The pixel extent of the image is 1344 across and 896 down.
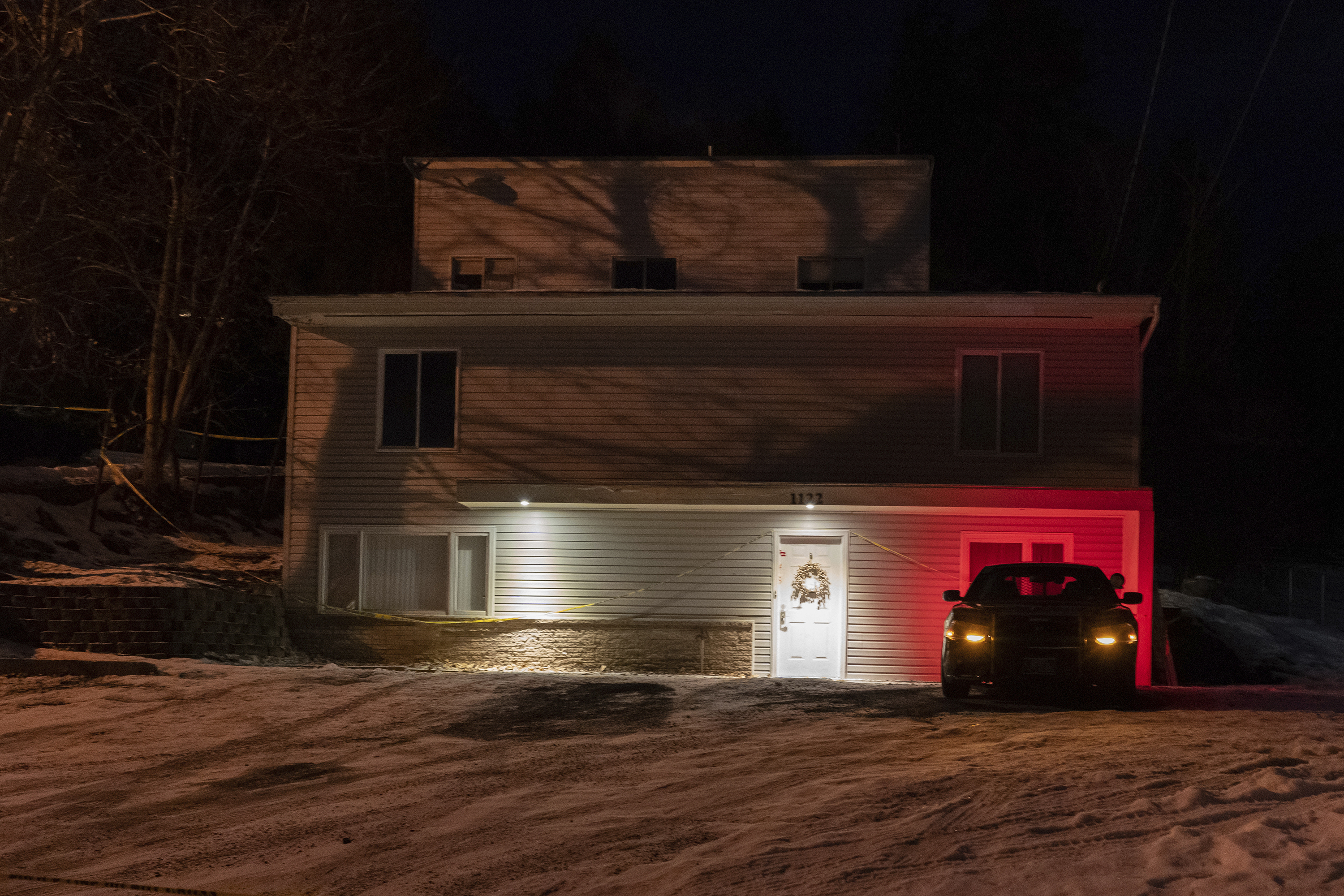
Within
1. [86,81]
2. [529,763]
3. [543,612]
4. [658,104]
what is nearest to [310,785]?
[529,763]

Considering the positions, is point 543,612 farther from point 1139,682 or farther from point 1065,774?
point 1065,774

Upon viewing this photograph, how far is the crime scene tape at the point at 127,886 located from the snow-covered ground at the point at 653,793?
0.08 m

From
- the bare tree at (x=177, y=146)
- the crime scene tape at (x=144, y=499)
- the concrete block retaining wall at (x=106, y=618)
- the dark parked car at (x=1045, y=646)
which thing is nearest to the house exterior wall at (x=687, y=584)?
the concrete block retaining wall at (x=106, y=618)

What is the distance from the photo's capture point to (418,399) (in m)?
18.7

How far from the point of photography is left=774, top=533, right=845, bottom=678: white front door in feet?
59.4

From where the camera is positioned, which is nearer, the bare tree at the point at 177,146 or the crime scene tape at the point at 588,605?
the bare tree at the point at 177,146

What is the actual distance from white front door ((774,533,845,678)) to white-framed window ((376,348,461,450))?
559 centimetres

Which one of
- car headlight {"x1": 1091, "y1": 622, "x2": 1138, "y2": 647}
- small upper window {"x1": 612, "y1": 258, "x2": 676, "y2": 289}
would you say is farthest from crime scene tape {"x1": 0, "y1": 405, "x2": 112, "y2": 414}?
car headlight {"x1": 1091, "y1": 622, "x2": 1138, "y2": 647}

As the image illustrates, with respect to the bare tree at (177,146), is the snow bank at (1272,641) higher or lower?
lower

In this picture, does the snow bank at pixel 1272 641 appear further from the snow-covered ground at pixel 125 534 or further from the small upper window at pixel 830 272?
the snow-covered ground at pixel 125 534

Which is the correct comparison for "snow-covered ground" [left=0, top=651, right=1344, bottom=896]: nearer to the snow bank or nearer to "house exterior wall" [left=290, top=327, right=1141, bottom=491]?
"house exterior wall" [left=290, top=327, right=1141, bottom=491]

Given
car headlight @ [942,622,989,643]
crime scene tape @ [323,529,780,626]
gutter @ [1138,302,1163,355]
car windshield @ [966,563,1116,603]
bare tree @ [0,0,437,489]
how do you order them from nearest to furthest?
car headlight @ [942,622,989,643]
car windshield @ [966,563,1116,603]
bare tree @ [0,0,437,489]
gutter @ [1138,302,1163,355]
crime scene tape @ [323,529,780,626]

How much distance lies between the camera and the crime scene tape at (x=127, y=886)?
6172mm

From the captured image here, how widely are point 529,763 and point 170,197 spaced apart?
21.0 meters
